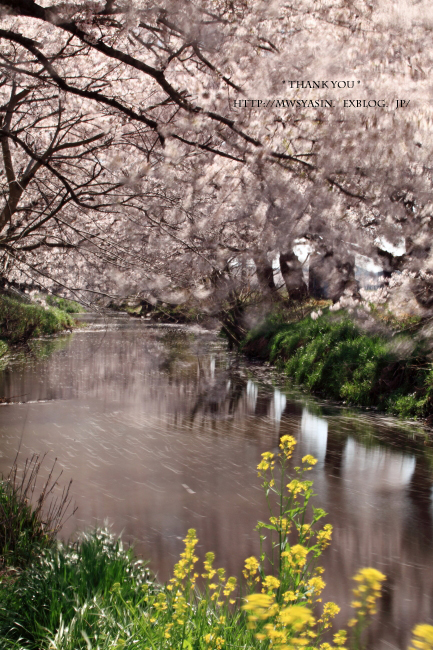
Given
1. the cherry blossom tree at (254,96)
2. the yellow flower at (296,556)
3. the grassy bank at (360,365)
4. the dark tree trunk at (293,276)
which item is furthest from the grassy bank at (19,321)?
the yellow flower at (296,556)

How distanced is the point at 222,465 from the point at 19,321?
1469 centimetres

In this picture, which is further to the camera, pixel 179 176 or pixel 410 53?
pixel 179 176

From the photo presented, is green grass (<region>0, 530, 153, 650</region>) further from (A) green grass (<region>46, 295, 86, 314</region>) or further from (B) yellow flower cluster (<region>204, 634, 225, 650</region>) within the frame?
(A) green grass (<region>46, 295, 86, 314</region>)

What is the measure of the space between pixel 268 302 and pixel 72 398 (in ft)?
31.1

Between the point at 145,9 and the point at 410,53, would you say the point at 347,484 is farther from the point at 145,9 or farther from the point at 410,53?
the point at 145,9

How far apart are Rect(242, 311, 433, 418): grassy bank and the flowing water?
58 centimetres

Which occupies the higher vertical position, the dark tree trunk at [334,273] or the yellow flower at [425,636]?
the dark tree trunk at [334,273]

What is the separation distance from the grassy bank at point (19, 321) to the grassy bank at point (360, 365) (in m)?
7.93

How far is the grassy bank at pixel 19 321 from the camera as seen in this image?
18489 mm

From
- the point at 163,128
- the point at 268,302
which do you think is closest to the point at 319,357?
the point at 268,302

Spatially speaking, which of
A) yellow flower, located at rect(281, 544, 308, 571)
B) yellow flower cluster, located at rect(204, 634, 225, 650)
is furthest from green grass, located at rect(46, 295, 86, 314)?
yellow flower cluster, located at rect(204, 634, 225, 650)

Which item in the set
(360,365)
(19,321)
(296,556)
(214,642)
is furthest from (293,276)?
(214,642)

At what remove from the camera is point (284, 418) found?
10.5 metres

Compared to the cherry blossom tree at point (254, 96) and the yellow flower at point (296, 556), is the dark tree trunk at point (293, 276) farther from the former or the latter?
the yellow flower at point (296, 556)
